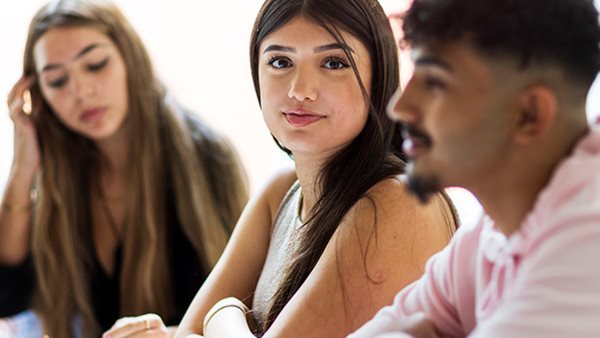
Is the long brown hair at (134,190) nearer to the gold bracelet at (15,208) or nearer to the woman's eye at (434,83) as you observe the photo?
the gold bracelet at (15,208)

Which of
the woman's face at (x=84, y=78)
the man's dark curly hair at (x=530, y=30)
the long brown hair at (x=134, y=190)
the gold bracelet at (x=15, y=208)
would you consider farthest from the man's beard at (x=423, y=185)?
the gold bracelet at (x=15, y=208)

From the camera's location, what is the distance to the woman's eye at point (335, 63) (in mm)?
1113

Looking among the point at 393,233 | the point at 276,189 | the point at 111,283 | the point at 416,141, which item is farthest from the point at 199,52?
the point at 416,141

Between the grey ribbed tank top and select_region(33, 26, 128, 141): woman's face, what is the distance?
705 mm

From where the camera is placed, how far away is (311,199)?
1225 millimetres

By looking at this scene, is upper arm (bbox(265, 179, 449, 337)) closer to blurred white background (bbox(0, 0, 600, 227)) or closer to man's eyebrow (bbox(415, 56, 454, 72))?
man's eyebrow (bbox(415, 56, 454, 72))

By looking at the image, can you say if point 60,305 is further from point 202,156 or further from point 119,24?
point 119,24

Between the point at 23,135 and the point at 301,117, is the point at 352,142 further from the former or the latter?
the point at 23,135

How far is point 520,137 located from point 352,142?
497mm

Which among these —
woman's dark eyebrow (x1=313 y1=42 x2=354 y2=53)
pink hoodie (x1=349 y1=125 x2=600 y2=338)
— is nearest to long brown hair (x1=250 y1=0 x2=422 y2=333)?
woman's dark eyebrow (x1=313 y1=42 x2=354 y2=53)

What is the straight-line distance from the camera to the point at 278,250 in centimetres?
128

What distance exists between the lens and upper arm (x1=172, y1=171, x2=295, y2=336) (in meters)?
1.32

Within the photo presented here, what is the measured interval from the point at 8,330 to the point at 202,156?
546 millimetres

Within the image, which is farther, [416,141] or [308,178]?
[308,178]
